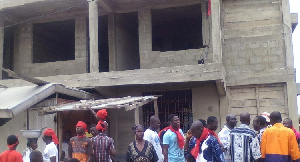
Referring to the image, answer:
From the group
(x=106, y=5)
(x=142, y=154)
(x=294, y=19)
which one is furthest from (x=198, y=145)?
(x=294, y=19)

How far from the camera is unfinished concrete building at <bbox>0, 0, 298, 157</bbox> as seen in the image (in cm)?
1044

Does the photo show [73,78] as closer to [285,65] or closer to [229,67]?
[229,67]

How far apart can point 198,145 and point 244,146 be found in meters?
0.71

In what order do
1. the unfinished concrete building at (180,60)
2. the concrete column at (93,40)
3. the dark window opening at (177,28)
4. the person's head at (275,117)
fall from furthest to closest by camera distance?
the dark window opening at (177,28) → the concrete column at (93,40) → the unfinished concrete building at (180,60) → the person's head at (275,117)

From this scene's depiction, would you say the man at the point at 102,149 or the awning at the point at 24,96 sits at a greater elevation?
the awning at the point at 24,96

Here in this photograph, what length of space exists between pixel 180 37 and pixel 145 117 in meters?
5.35

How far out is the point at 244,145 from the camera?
5531 mm

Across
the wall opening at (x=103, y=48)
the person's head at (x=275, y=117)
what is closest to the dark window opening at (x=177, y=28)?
the wall opening at (x=103, y=48)

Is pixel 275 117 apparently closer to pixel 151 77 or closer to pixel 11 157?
pixel 11 157

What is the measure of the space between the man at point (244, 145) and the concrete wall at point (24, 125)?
5197mm

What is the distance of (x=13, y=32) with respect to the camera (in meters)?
13.8

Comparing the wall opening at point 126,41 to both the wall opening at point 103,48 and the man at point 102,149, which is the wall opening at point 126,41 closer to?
the wall opening at point 103,48

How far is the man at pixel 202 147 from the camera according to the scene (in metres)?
5.10

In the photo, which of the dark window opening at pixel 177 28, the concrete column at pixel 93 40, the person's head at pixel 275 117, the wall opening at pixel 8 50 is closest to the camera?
the person's head at pixel 275 117
